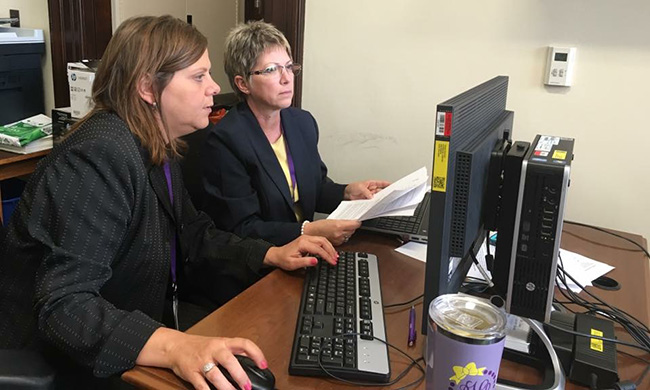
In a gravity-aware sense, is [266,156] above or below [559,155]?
below

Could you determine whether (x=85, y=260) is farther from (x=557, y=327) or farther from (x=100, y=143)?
(x=557, y=327)

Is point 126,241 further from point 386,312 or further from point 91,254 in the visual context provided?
point 386,312

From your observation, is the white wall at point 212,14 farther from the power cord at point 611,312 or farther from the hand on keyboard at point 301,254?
the power cord at point 611,312

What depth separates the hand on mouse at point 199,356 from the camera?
2.73 ft

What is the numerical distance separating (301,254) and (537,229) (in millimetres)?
551

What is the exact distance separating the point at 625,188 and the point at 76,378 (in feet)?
5.13

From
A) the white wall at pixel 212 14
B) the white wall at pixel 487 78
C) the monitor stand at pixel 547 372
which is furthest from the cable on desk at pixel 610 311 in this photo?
the white wall at pixel 212 14

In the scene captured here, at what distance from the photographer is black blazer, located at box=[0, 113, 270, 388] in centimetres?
93

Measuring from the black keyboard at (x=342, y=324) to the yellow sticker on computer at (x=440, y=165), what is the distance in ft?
0.97

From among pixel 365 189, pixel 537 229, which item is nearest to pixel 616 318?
pixel 537 229

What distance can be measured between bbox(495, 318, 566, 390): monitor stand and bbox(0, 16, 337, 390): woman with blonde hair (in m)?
0.37

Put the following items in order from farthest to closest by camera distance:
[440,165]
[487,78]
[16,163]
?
[16,163], [487,78], [440,165]

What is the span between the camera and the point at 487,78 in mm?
1833

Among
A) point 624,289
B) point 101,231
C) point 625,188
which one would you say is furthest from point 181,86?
point 625,188
